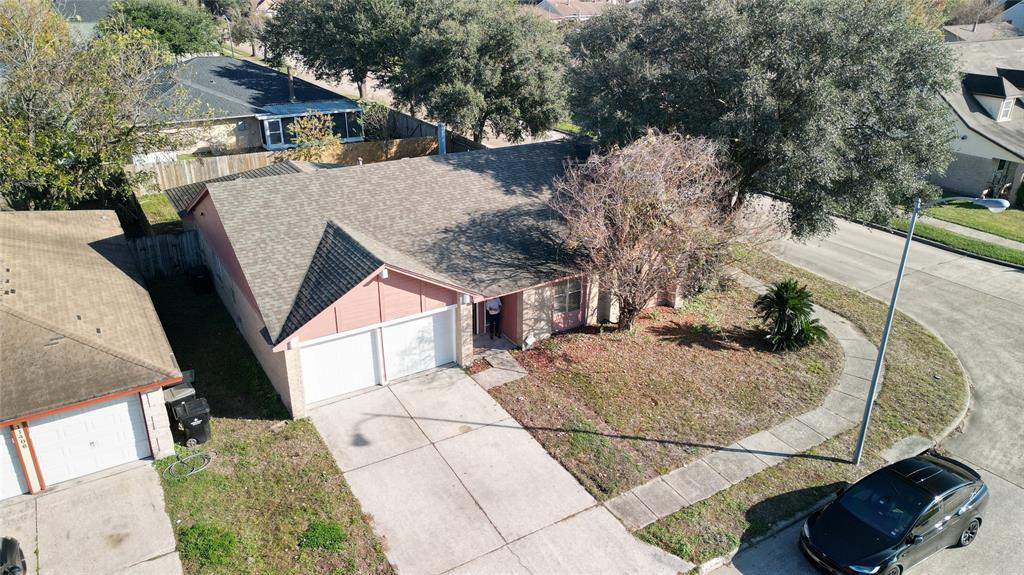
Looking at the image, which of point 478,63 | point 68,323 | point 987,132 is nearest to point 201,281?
point 68,323

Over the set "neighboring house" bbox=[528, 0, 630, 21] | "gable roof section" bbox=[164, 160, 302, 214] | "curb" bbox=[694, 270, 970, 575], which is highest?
"neighboring house" bbox=[528, 0, 630, 21]

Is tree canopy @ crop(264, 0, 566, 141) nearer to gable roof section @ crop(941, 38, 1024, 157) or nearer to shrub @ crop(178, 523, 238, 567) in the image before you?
gable roof section @ crop(941, 38, 1024, 157)

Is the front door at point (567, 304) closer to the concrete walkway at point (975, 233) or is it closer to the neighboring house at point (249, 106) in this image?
the concrete walkway at point (975, 233)

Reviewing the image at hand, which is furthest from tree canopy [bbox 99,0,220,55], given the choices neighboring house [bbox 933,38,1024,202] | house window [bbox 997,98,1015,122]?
house window [bbox 997,98,1015,122]

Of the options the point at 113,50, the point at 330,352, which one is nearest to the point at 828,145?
the point at 330,352

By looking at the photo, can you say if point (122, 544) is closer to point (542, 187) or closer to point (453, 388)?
point (453, 388)

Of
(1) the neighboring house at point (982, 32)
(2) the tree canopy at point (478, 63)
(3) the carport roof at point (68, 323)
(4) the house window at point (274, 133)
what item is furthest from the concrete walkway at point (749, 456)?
(1) the neighboring house at point (982, 32)
